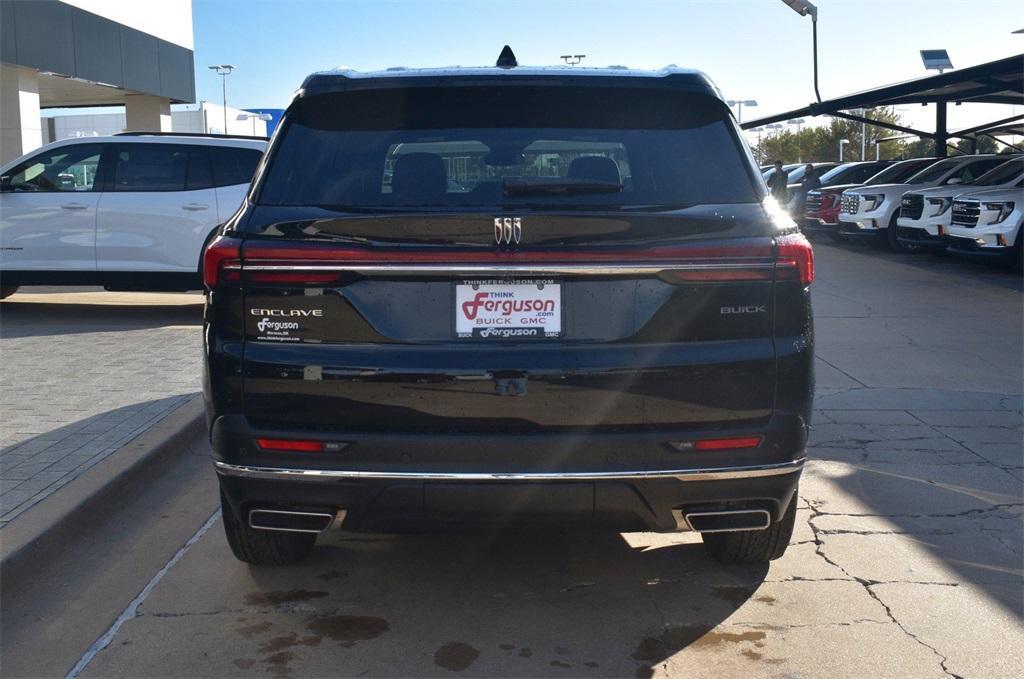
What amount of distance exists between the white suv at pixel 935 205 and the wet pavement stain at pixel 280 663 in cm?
1721

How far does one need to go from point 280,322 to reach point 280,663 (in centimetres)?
112

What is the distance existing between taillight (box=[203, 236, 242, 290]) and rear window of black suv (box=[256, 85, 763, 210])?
218mm

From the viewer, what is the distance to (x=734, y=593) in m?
4.41

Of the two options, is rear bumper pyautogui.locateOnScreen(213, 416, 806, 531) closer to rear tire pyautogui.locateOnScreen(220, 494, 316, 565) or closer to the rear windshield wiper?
rear tire pyautogui.locateOnScreen(220, 494, 316, 565)

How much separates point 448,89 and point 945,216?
1689cm

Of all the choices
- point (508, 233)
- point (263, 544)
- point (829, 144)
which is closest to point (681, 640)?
point (508, 233)

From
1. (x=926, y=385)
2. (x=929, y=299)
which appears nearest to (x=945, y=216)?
(x=929, y=299)

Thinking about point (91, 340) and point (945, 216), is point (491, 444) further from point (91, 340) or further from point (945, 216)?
point (945, 216)

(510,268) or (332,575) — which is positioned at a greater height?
(510,268)

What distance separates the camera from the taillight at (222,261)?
375 cm

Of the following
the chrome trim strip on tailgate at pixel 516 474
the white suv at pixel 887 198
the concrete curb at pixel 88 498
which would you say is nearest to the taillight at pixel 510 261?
the chrome trim strip on tailgate at pixel 516 474

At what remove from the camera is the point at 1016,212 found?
17000mm

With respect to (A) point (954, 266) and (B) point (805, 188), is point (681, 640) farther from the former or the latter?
(B) point (805, 188)

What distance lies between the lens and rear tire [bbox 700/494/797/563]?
4.45m
